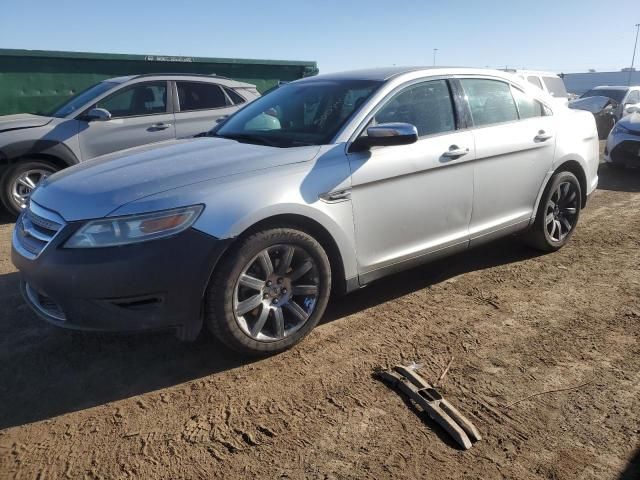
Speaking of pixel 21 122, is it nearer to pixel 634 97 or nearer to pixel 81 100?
pixel 81 100

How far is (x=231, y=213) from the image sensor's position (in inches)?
110

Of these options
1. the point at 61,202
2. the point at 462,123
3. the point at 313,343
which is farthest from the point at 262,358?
the point at 462,123

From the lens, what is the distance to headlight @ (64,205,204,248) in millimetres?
2680

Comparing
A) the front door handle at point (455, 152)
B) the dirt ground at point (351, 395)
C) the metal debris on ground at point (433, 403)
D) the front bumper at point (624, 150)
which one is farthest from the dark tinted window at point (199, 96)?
the front bumper at point (624, 150)

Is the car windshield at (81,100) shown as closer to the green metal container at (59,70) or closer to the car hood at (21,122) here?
the car hood at (21,122)

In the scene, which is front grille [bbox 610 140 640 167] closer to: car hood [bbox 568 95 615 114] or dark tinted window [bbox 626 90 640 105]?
car hood [bbox 568 95 615 114]

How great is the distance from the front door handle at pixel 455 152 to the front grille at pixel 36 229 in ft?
8.36

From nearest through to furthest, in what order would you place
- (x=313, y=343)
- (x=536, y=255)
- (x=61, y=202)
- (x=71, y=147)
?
(x=61, y=202)
(x=313, y=343)
(x=536, y=255)
(x=71, y=147)

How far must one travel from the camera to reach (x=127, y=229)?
269 centimetres

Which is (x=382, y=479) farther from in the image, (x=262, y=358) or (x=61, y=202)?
(x=61, y=202)

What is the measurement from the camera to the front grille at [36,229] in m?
2.85

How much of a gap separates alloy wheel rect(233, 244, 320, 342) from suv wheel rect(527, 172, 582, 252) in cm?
253

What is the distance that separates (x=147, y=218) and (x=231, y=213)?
1.41 ft

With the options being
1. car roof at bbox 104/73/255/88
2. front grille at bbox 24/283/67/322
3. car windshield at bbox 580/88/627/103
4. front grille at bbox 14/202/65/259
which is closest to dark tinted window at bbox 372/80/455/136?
front grille at bbox 14/202/65/259
